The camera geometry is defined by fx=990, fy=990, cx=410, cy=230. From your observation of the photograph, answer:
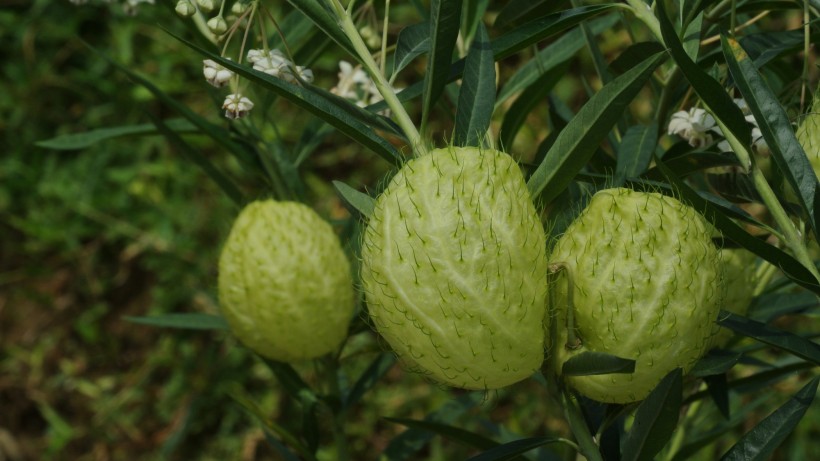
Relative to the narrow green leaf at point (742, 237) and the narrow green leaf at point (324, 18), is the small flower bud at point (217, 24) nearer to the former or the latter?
the narrow green leaf at point (324, 18)

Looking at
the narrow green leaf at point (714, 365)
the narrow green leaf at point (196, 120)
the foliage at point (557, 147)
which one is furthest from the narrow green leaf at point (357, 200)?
Answer: the narrow green leaf at point (196, 120)

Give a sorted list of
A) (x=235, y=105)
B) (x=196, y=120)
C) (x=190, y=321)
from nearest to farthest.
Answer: (x=235, y=105), (x=196, y=120), (x=190, y=321)

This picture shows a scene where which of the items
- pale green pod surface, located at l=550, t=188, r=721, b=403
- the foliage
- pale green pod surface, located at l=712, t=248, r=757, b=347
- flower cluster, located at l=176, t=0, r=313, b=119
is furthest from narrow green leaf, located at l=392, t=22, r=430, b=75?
pale green pod surface, located at l=712, t=248, r=757, b=347

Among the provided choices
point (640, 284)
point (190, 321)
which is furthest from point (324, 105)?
point (190, 321)

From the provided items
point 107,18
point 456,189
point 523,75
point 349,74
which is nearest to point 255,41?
point 349,74

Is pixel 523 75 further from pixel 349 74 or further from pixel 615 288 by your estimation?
pixel 615 288

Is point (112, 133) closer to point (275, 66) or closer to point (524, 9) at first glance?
point (275, 66)
